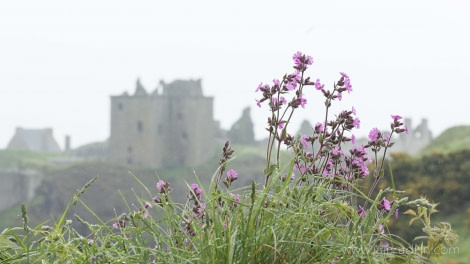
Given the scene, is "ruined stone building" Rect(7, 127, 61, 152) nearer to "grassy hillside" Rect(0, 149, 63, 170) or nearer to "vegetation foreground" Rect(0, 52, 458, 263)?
"grassy hillside" Rect(0, 149, 63, 170)

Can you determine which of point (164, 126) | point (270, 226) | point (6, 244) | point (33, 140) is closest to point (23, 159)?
point (33, 140)

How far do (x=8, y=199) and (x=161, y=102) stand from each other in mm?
16860

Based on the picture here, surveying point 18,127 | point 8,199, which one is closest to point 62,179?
point 8,199

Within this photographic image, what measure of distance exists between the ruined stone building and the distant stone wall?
20.1 meters

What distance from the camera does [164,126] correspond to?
77625mm

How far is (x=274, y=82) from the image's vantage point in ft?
13.0

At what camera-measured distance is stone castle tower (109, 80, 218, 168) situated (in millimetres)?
75562

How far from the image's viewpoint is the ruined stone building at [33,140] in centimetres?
9769

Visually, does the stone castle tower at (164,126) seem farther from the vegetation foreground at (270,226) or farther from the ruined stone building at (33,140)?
the vegetation foreground at (270,226)

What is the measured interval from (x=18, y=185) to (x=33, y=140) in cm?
2386

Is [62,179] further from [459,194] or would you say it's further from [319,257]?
[319,257]

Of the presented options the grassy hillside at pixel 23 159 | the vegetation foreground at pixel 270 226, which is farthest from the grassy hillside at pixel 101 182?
the vegetation foreground at pixel 270 226

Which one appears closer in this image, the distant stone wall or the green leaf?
the green leaf

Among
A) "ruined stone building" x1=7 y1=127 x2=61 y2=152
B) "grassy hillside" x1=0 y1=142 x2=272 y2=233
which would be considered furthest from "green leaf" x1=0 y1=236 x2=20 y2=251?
"ruined stone building" x1=7 y1=127 x2=61 y2=152
